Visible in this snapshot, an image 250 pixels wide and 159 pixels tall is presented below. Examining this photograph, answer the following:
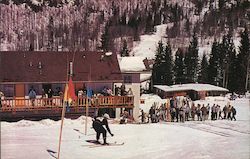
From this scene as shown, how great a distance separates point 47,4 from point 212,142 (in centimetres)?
112

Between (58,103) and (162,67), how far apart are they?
0.54 metres

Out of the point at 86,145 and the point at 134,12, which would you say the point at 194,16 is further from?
the point at 86,145

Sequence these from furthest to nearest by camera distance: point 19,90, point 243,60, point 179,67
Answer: point 243,60
point 179,67
point 19,90

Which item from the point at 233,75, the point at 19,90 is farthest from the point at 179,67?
the point at 19,90

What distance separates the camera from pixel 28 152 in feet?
7.15

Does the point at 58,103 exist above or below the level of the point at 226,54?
below

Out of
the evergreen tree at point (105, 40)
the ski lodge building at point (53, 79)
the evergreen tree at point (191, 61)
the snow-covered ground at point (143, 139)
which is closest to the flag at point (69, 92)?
the ski lodge building at point (53, 79)

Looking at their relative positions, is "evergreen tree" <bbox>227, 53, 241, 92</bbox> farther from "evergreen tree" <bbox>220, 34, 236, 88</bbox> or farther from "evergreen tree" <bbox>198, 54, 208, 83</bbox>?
"evergreen tree" <bbox>198, 54, 208, 83</bbox>

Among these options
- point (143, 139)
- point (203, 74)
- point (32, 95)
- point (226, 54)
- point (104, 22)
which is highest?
point (104, 22)

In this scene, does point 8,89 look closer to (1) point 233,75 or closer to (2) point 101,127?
(2) point 101,127

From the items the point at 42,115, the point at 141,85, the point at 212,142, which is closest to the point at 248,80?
the point at 212,142

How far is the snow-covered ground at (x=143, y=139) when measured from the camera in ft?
7.20

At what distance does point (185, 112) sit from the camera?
244 cm

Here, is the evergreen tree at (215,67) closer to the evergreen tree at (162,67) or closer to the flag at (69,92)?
the evergreen tree at (162,67)
